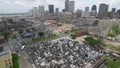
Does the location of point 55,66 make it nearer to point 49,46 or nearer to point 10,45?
point 49,46

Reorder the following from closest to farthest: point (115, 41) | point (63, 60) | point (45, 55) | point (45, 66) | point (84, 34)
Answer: point (45, 66)
point (63, 60)
point (45, 55)
point (115, 41)
point (84, 34)

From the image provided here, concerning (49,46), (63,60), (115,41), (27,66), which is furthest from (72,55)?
(115,41)

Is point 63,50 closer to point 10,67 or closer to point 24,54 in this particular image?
point 24,54

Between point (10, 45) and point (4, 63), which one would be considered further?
point (10, 45)

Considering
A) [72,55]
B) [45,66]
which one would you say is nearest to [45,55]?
[45,66]

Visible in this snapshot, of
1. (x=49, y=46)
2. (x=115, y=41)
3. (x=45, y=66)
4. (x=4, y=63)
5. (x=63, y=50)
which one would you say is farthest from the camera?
(x=115, y=41)

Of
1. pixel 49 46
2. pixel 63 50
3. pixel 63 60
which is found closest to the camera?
pixel 63 60

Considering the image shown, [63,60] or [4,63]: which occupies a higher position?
[4,63]

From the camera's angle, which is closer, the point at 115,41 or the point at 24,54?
the point at 24,54

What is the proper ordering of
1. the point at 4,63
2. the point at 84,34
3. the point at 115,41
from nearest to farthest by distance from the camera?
the point at 4,63
the point at 115,41
the point at 84,34
